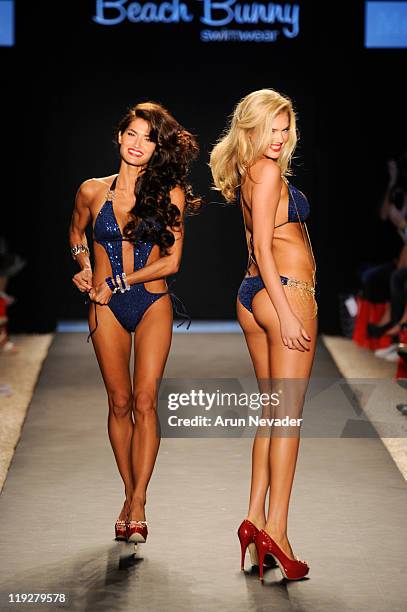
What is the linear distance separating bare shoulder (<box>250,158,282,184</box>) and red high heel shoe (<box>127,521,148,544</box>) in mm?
1079

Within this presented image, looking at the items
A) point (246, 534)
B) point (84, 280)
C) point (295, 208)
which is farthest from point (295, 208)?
point (246, 534)

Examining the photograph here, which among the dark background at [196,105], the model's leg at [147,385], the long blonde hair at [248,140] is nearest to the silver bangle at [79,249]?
the model's leg at [147,385]

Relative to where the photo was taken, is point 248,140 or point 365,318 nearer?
point 248,140

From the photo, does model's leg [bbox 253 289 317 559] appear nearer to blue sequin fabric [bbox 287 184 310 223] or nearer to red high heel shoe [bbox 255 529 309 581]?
red high heel shoe [bbox 255 529 309 581]

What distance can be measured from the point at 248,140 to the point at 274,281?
0.39 meters

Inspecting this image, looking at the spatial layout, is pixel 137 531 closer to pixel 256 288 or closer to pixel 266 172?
pixel 256 288

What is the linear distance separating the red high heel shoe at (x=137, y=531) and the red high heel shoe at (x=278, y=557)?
0.41 m

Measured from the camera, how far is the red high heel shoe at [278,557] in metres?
3.27

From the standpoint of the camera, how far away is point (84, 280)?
3533 millimetres

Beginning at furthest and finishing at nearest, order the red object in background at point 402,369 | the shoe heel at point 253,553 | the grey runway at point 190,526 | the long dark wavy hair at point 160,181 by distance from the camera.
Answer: the red object in background at point 402,369, the long dark wavy hair at point 160,181, the shoe heel at point 253,553, the grey runway at point 190,526

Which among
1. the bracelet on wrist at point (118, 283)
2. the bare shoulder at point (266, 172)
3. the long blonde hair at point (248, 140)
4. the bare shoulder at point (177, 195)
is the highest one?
the long blonde hair at point (248, 140)

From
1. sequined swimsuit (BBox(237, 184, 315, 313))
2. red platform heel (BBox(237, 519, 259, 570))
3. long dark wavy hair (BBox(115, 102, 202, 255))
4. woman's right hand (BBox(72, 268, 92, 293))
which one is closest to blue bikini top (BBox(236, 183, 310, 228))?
sequined swimsuit (BBox(237, 184, 315, 313))

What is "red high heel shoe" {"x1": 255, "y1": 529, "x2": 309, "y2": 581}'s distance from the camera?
129 inches

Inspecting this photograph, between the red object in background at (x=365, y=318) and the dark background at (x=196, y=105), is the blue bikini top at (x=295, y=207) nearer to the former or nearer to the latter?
the red object in background at (x=365, y=318)
